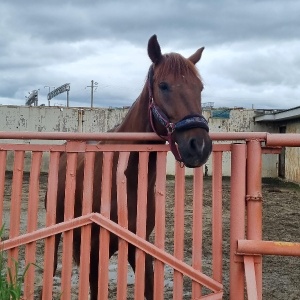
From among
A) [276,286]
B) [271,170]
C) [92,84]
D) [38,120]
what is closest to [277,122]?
[271,170]

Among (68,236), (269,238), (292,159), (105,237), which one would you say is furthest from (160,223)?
(292,159)

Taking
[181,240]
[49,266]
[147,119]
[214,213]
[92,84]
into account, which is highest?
[92,84]

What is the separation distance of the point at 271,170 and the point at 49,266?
1884 centimetres

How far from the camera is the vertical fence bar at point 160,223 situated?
2.49 metres

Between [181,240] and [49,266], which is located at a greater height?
[181,240]

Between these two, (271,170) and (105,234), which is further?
(271,170)

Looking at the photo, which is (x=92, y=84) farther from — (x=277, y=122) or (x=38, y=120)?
(x=277, y=122)

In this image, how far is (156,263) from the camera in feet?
8.18

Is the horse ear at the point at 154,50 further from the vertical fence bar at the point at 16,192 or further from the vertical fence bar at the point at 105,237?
the vertical fence bar at the point at 16,192

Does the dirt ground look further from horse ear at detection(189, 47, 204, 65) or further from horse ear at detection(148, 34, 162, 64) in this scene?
horse ear at detection(189, 47, 204, 65)

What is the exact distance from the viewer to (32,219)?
253 cm

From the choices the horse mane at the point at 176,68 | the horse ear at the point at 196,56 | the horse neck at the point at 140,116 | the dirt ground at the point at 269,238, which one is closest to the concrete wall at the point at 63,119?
the dirt ground at the point at 269,238

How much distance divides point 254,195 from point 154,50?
46.8 inches

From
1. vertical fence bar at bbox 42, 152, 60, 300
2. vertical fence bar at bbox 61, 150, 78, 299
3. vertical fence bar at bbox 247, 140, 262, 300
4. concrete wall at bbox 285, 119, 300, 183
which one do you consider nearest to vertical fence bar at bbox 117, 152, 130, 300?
vertical fence bar at bbox 61, 150, 78, 299
